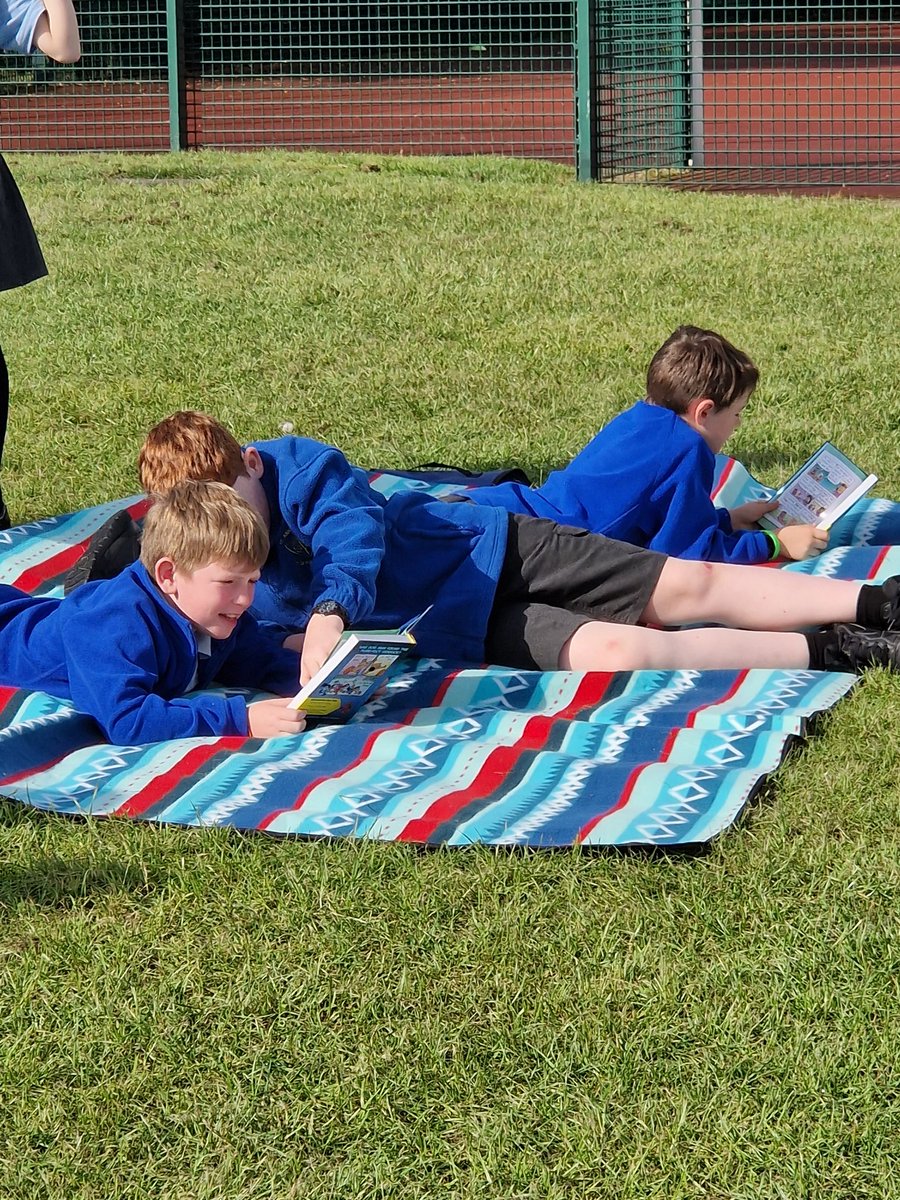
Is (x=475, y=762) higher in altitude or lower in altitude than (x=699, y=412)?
lower

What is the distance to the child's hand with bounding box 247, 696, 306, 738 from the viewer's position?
354 centimetres

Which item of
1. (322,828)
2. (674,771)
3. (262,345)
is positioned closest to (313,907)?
(322,828)

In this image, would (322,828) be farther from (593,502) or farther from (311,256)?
(311,256)

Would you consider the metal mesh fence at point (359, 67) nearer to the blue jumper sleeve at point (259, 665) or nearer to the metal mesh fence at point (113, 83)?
the metal mesh fence at point (113, 83)

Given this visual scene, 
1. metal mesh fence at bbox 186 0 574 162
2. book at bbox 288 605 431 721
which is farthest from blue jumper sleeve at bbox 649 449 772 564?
metal mesh fence at bbox 186 0 574 162

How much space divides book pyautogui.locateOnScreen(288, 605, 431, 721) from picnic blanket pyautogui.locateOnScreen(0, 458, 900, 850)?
0.08m

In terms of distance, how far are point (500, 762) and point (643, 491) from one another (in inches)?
55.1

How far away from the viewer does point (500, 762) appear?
133 inches

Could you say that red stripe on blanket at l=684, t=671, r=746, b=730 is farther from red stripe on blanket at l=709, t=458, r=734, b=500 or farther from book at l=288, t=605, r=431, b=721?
red stripe on blanket at l=709, t=458, r=734, b=500

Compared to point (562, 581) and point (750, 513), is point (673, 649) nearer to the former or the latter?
point (562, 581)

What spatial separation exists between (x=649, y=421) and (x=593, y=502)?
0.30 metres

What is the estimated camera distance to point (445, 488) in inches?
209

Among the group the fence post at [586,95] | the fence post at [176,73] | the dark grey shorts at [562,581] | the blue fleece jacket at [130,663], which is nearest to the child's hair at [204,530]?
the blue fleece jacket at [130,663]

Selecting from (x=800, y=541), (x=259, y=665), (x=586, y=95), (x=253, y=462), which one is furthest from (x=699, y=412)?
(x=586, y=95)
